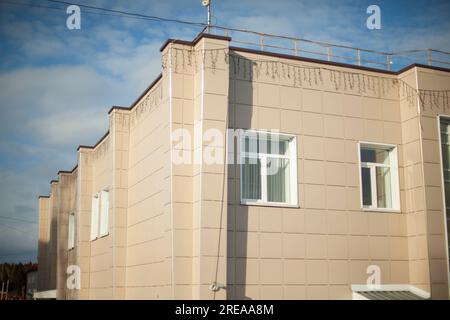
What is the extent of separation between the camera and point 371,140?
15219 millimetres

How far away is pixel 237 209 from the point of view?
1340cm

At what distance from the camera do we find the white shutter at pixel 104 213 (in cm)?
2047

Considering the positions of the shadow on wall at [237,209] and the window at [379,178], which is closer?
the shadow on wall at [237,209]

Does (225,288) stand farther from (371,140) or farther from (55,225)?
(55,225)

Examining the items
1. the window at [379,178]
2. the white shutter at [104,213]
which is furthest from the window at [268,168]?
the white shutter at [104,213]

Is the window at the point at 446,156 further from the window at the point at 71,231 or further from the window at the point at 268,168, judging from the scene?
the window at the point at 71,231

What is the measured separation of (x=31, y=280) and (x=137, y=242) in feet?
92.9

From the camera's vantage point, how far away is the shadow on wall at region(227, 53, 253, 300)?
13055 millimetres

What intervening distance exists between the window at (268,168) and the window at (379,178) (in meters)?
2.13

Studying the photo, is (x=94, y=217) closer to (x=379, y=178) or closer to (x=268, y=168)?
(x=268, y=168)

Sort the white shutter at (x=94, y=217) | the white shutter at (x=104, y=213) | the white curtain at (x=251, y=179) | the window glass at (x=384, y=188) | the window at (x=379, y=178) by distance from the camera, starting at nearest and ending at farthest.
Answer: the white curtain at (x=251, y=179) < the window at (x=379, y=178) < the window glass at (x=384, y=188) < the white shutter at (x=104, y=213) < the white shutter at (x=94, y=217)

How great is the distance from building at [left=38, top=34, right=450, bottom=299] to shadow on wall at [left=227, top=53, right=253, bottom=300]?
26 mm

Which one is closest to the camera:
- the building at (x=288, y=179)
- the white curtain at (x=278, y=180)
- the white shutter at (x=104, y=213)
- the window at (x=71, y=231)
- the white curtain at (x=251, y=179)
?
the building at (x=288, y=179)

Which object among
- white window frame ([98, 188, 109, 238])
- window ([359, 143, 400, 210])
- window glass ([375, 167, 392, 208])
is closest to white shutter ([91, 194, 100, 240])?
white window frame ([98, 188, 109, 238])
